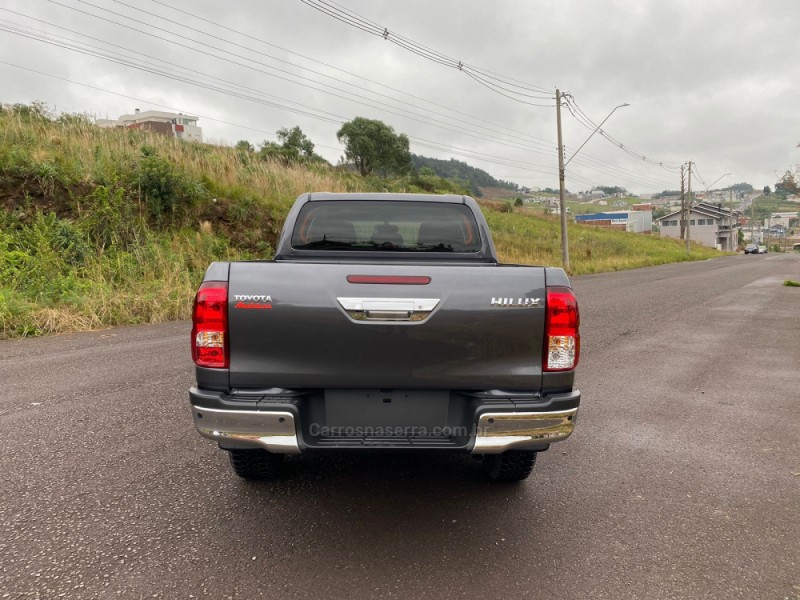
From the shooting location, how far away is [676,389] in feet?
16.4

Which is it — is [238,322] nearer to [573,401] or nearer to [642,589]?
[573,401]

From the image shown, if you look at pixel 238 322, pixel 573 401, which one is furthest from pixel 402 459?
pixel 238 322

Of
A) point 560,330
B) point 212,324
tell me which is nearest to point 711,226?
point 560,330

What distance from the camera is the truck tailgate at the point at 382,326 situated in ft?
7.25

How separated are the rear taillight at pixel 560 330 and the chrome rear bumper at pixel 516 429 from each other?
23cm

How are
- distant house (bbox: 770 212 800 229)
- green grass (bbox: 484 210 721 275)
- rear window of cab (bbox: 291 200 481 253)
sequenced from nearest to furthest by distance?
rear window of cab (bbox: 291 200 481 253) < green grass (bbox: 484 210 721 275) < distant house (bbox: 770 212 800 229)

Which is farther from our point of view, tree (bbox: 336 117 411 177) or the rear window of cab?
tree (bbox: 336 117 411 177)

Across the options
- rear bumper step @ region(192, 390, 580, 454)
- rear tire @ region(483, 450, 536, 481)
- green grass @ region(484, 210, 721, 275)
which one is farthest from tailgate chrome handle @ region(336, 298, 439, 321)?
green grass @ region(484, 210, 721, 275)

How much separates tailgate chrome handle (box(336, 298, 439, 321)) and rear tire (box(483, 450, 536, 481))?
1.02 m

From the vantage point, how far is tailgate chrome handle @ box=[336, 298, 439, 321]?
2.20m

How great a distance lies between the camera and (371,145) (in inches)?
2053

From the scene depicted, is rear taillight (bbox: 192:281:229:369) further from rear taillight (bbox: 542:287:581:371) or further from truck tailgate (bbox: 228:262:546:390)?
rear taillight (bbox: 542:287:581:371)

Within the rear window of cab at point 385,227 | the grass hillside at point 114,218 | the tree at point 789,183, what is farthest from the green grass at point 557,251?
the rear window of cab at point 385,227

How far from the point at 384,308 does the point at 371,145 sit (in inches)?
2069
